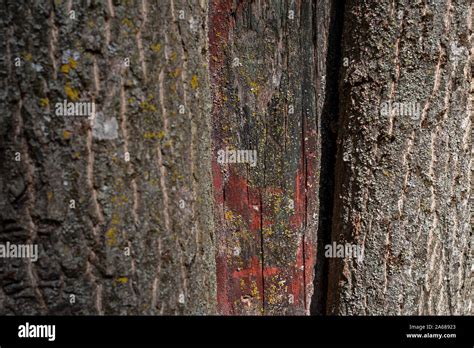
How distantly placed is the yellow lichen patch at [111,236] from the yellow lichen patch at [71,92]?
373 millimetres

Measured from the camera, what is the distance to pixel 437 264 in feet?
7.10

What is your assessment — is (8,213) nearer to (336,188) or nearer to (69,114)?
(69,114)

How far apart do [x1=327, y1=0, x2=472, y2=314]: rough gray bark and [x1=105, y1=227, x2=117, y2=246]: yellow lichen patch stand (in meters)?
1.06

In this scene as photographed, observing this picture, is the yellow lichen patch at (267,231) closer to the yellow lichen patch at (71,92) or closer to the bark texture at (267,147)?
the bark texture at (267,147)

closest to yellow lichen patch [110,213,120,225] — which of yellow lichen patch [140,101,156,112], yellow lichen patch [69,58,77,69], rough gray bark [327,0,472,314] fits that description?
yellow lichen patch [140,101,156,112]

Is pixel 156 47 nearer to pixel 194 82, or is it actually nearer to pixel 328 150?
pixel 194 82

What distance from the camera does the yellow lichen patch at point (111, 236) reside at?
4.94 feet

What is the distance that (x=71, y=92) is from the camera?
1463mm

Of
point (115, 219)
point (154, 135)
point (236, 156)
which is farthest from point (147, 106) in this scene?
point (236, 156)

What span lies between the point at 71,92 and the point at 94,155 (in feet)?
0.59

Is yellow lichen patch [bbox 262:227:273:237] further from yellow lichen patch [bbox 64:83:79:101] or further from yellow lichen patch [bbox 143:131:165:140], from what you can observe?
yellow lichen patch [bbox 64:83:79:101]

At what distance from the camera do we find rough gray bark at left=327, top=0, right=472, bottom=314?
6.84 ft

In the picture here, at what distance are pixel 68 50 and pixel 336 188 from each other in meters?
1.29

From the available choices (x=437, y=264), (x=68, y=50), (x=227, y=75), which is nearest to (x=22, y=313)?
(x=68, y=50)
